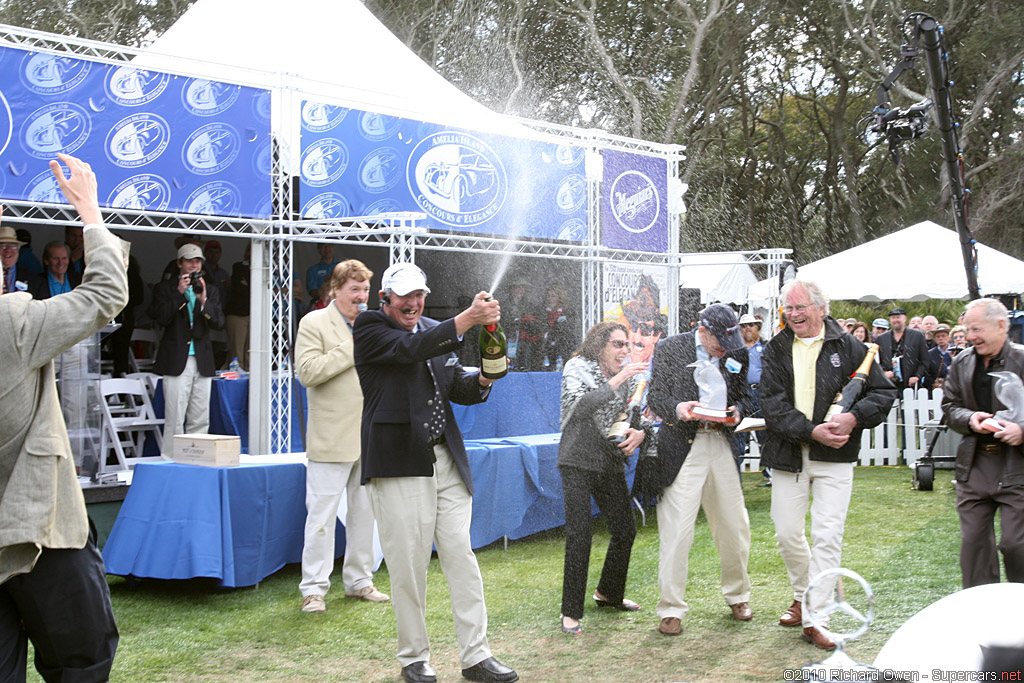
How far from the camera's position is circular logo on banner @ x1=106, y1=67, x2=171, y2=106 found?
777 centimetres

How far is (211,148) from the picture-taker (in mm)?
8297

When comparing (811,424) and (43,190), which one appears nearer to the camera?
(811,424)

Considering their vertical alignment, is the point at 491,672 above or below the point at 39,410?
below

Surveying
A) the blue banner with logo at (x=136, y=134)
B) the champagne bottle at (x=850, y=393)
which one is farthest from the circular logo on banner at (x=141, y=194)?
the champagne bottle at (x=850, y=393)

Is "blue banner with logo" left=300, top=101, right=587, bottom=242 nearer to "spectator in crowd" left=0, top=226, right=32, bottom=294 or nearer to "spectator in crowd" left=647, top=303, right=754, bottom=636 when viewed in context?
"spectator in crowd" left=0, top=226, right=32, bottom=294

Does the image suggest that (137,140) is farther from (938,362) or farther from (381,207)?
(938,362)

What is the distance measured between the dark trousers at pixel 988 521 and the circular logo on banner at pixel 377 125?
6160 millimetres

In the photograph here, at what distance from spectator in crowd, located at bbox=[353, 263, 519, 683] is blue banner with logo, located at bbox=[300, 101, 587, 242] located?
4485 mm

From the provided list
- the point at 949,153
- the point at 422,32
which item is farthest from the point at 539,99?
the point at 949,153

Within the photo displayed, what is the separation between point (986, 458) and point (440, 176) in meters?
6.13

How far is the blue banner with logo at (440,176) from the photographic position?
911 centimetres

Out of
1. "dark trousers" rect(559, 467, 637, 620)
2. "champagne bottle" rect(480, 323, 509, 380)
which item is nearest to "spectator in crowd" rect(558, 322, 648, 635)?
"dark trousers" rect(559, 467, 637, 620)

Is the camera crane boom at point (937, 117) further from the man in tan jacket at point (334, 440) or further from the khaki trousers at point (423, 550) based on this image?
the khaki trousers at point (423, 550)

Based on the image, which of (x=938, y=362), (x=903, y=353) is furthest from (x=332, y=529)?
(x=938, y=362)
